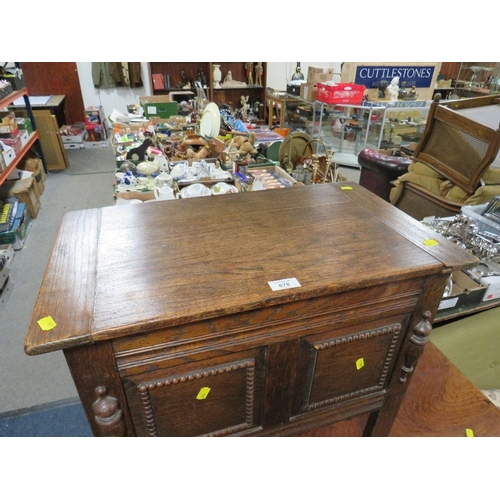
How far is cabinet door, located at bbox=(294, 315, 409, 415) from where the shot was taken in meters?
0.83

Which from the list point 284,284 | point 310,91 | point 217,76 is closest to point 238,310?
point 284,284

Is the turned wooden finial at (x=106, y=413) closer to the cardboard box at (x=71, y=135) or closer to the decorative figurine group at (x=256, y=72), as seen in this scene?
the cardboard box at (x=71, y=135)

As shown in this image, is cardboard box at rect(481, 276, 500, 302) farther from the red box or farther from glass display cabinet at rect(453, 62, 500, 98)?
glass display cabinet at rect(453, 62, 500, 98)

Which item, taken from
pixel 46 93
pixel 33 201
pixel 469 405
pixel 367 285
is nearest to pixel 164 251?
pixel 367 285

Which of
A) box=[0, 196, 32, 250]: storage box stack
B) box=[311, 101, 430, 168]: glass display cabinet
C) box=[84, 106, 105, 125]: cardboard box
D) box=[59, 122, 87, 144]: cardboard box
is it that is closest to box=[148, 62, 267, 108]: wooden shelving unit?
box=[84, 106, 105, 125]: cardboard box

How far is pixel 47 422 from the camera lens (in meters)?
1.56

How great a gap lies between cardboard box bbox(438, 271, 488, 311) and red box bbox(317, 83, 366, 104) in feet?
11.2

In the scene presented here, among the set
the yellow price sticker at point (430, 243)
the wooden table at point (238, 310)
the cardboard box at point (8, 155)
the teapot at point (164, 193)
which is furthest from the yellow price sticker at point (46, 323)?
the cardboard box at point (8, 155)

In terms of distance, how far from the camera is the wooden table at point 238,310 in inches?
25.8

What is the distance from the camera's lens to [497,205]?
170 cm

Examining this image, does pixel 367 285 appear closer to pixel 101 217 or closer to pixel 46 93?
pixel 101 217

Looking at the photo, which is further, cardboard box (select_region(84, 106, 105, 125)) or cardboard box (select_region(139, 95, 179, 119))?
cardboard box (select_region(84, 106, 105, 125))

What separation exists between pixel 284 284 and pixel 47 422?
1.43 m
